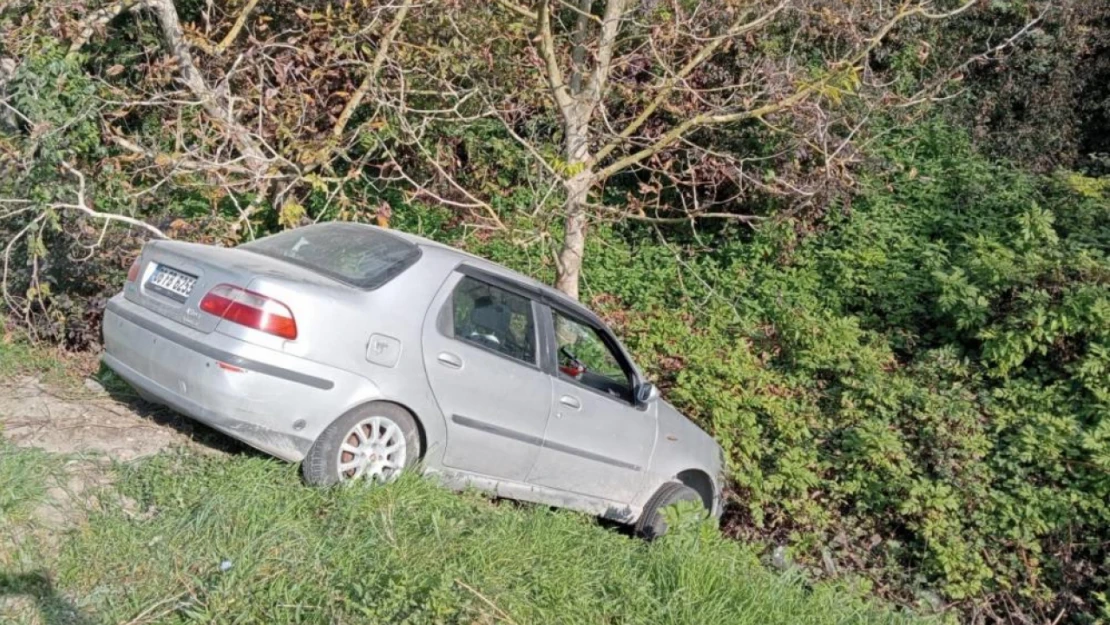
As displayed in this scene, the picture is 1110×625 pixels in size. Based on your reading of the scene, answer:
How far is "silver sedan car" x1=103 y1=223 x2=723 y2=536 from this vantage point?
4.95 meters

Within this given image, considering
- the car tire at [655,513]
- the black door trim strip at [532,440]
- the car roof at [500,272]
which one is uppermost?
the car roof at [500,272]

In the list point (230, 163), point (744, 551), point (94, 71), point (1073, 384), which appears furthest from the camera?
point (94, 71)

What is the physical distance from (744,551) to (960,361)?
3718 mm

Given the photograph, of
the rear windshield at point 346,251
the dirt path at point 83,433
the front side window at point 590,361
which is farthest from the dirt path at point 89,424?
the front side window at point 590,361

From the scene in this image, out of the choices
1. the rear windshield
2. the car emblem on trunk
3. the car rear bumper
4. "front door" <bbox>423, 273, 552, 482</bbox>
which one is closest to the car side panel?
"front door" <bbox>423, 273, 552, 482</bbox>

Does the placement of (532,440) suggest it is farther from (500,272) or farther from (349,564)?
(349,564)

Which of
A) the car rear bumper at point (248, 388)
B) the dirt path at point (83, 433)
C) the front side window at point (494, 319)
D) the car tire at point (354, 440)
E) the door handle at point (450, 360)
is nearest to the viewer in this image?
the dirt path at point (83, 433)

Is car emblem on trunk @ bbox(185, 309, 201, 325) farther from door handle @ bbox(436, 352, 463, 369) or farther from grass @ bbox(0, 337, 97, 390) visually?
grass @ bbox(0, 337, 97, 390)

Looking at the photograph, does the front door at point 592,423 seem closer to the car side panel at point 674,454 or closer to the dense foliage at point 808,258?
the car side panel at point 674,454

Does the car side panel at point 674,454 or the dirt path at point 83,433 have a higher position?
the car side panel at point 674,454

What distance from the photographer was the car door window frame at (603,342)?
6012 millimetres

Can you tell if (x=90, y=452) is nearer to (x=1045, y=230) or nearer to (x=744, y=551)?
(x=744, y=551)

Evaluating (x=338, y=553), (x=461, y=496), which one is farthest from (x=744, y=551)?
(x=338, y=553)

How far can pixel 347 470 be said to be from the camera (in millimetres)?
5145
